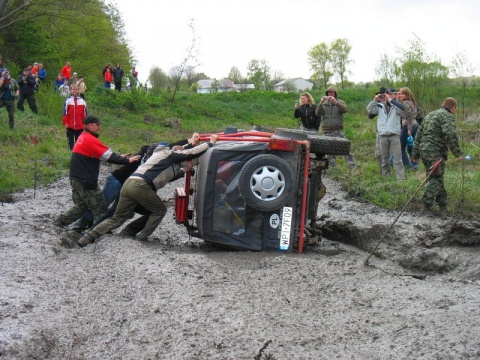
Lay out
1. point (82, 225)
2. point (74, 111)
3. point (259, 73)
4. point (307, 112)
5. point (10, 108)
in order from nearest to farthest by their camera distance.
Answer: point (82, 225) → point (307, 112) → point (74, 111) → point (10, 108) → point (259, 73)

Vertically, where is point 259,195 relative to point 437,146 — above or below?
below

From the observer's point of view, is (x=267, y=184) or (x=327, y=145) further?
(x=327, y=145)

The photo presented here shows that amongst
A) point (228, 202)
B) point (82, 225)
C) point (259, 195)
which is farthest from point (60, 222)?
point (259, 195)

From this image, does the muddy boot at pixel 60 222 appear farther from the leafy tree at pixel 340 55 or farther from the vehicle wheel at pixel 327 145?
the leafy tree at pixel 340 55

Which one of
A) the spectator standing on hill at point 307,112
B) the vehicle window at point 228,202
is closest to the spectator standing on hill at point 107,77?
the spectator standing on hill at point 307,112

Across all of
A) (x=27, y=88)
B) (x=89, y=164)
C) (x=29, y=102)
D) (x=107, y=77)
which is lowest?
(x=89, y=164)

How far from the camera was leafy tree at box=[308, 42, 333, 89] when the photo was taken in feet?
236

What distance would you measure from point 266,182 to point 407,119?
21.0ft

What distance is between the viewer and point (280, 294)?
240 inches

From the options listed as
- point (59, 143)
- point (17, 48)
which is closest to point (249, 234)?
point (59, 143)

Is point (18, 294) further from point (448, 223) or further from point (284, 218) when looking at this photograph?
point (448, 223)

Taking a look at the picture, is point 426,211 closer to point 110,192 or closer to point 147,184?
point 147,184

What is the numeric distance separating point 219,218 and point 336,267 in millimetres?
1669

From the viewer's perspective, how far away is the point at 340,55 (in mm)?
70562
